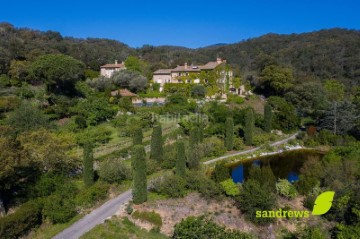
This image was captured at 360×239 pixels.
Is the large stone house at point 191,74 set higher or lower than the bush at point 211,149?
higher

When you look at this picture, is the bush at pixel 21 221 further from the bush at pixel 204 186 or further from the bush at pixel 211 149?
the bush at pixel 211 149

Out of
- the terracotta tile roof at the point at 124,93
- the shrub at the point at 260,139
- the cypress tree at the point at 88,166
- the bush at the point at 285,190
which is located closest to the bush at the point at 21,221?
the cypress tree at the point at 88,166

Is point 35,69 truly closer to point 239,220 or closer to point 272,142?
point 272,142

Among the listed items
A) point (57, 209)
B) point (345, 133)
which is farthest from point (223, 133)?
point (57, 209)

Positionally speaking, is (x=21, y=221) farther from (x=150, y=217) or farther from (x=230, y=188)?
(x=230, y=188)

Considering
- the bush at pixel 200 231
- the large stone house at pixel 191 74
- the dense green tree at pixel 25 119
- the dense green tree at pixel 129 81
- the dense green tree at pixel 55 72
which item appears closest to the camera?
the bush at pixel 200 231
